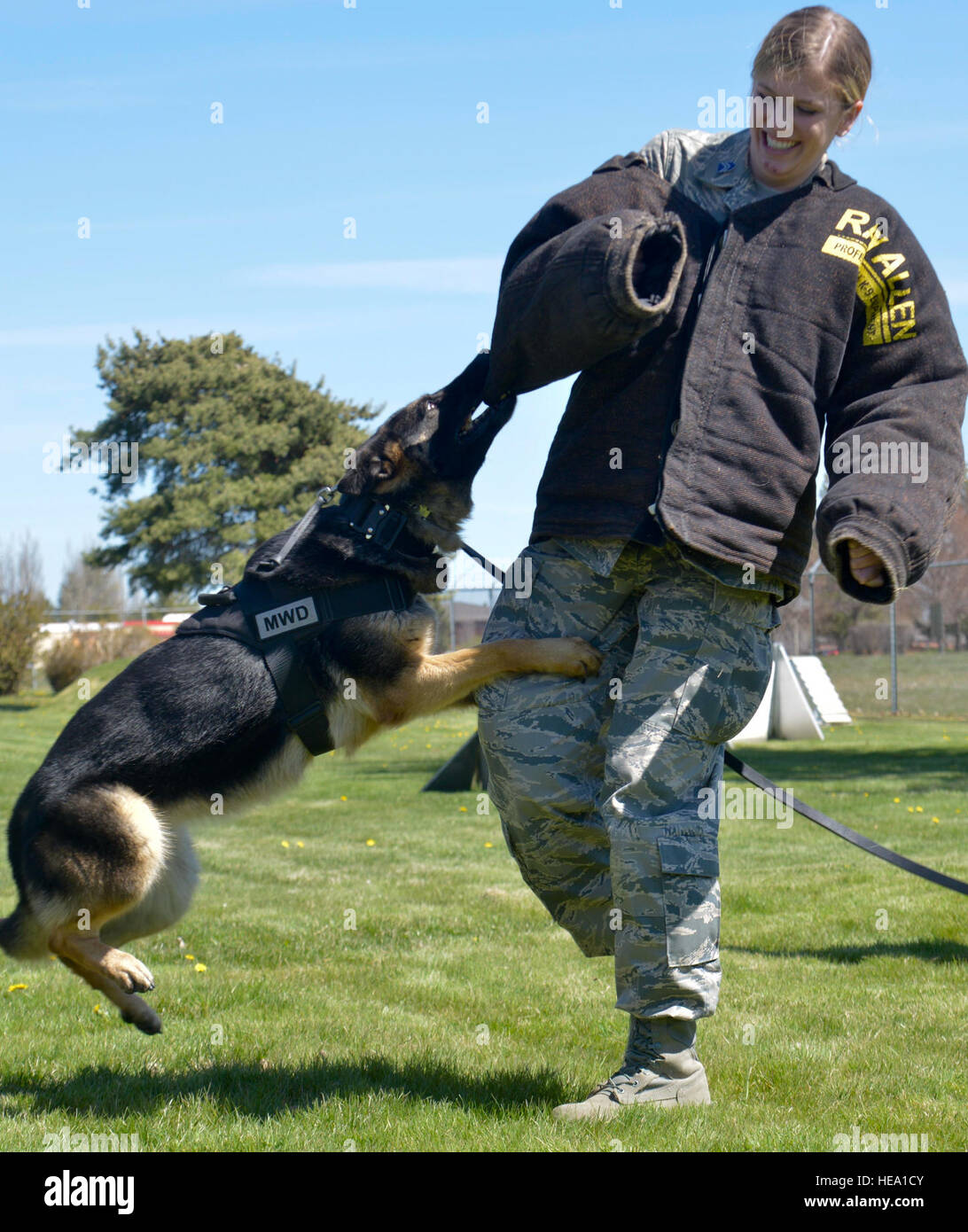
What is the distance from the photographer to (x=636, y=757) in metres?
2.93

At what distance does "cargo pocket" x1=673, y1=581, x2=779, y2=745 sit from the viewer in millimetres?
2951

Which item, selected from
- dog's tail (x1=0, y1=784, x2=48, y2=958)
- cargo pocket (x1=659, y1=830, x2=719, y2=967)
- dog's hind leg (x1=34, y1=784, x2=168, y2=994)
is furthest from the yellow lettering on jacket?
dog's tail (x1=0, y1=784, x2=48, y2=958)

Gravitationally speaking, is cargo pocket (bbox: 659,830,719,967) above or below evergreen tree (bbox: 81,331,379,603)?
below

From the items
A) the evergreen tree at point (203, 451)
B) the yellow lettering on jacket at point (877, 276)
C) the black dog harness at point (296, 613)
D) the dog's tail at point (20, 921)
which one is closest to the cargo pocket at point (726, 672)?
the yellow lettering on jacket at point (877, 276)

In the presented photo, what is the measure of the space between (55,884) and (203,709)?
701 millimetres

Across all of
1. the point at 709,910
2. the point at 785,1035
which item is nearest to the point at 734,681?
the point at 709,910

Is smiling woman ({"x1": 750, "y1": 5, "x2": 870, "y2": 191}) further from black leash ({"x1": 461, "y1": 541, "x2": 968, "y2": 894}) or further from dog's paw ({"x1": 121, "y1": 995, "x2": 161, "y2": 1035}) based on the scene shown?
dog's paw ({"x1": 121, "y1": 995, "x2": 161, "y2": 1035})

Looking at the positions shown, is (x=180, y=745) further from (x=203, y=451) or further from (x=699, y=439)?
(x=203, y=451)

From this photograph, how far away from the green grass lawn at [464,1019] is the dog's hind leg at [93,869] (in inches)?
11.9

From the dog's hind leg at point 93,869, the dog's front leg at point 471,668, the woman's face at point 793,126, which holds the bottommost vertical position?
the dog's hind leg at point 93,869

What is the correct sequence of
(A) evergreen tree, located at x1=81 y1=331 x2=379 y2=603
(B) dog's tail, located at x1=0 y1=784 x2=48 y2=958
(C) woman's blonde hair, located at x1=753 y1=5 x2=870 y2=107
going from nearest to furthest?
(C) woman's blonde hair, located at x1=753 y1=5 x2=870 y2=107 < (B) dog's tail, located at x1=0 y1=784 x2=48 y2=958 < (A) evergreen tree, located at x1=81 y1=331 x2=379 y2=603

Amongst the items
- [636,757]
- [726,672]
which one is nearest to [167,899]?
[636,757]

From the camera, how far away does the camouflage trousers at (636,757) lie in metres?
2.91

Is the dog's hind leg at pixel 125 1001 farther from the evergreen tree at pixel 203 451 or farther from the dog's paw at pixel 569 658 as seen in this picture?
the evergreen tree at pixel 203 451
